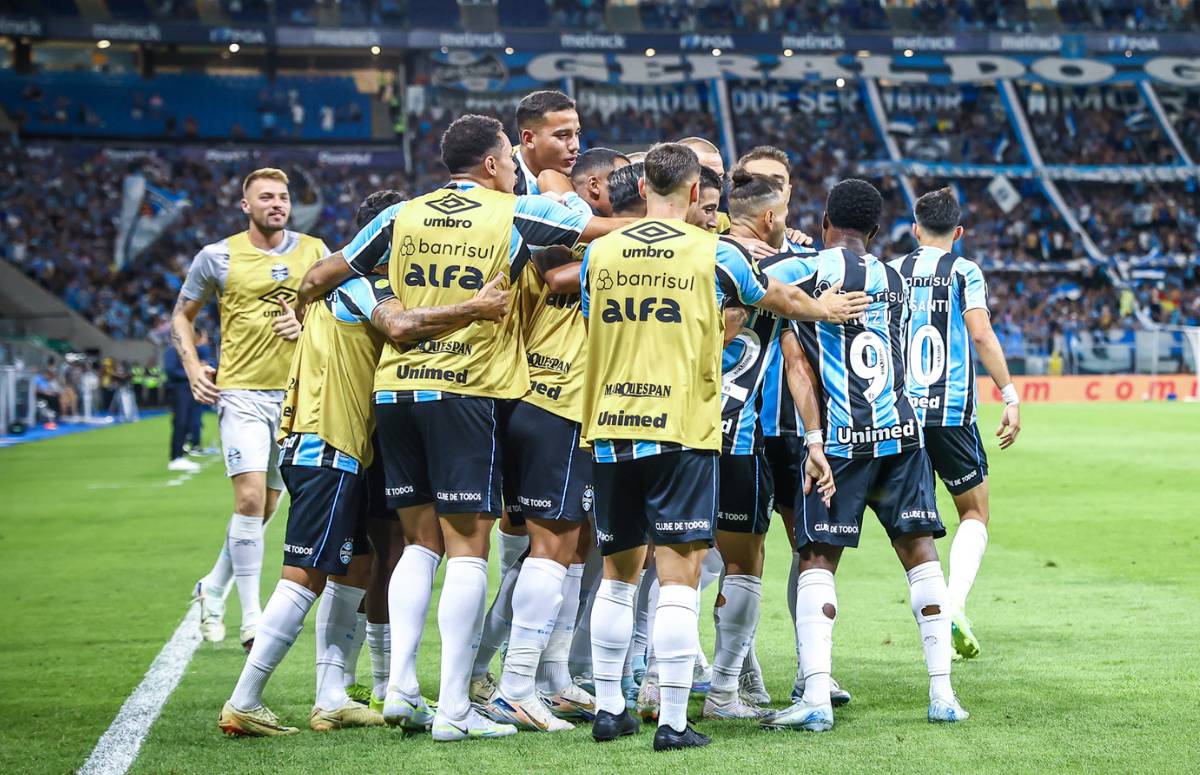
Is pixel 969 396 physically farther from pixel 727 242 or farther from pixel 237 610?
pixel 237 610

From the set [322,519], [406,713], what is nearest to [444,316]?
[322,519]

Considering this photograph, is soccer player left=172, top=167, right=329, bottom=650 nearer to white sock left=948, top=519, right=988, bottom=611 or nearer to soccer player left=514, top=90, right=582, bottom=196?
soccer player left=514, top=90, right=582, bottom=196

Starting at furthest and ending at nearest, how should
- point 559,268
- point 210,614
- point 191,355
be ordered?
point 210,614 < point 191,355 < point 559,268

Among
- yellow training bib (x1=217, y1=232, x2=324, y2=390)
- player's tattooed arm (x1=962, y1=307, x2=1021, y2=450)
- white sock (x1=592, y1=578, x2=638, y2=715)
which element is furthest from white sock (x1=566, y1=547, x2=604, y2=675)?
yellow training bib (x1=217, y1=232, x2=324, y2=390)

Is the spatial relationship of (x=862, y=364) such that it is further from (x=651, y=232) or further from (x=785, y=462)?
(x=651, y=232)

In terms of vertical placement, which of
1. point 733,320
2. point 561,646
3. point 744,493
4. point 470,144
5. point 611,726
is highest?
point 470,144

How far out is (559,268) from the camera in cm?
556

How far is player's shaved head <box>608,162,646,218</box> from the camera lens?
18.9 ft

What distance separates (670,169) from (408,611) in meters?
2.04

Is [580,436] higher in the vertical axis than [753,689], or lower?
higher

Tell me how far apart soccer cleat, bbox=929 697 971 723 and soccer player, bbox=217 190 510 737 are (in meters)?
2.31

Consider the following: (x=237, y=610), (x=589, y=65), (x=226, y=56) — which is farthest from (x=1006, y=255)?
(x=237, y=610)

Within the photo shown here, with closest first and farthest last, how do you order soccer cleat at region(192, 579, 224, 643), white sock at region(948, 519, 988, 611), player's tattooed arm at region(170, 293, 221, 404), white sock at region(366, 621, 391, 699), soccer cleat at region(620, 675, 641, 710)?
white sock at region(366, 621, 391, 699) < soccer cleat at region(620, 675, 641, 710) < white sock at region(948, 519, 988, 611) < player's tattooed arm at region(170, 293, 221, 404) < soccer cleat at region(192, 579, 224, 643)

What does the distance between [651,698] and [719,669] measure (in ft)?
1.22
